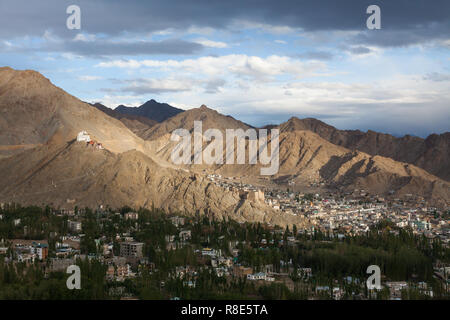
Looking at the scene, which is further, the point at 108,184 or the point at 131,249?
the point at 108,184

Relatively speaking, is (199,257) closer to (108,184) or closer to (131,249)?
(131,249)

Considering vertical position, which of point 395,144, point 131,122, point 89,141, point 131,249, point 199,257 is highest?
point 131,122

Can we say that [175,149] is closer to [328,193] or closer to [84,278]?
[328,193]

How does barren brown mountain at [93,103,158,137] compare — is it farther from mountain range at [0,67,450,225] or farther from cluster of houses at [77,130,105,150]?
cluster of houses at [77,130,105,150]

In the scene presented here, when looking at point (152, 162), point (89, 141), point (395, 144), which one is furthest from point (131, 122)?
point (152, 162)

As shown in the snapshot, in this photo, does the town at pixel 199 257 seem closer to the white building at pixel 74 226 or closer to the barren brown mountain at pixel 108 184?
the white building at pixel 74 226

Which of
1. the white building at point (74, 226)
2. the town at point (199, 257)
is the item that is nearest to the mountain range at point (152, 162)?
the town at point (199, 257)

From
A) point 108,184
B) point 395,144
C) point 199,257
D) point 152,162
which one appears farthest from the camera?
point 395,144

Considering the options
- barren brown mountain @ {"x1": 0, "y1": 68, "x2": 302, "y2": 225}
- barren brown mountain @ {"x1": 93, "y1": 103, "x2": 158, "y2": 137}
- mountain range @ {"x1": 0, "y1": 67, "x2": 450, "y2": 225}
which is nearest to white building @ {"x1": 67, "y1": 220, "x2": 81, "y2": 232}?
mountain range @ {"x1": 0, "y1": 67, "x2": 450, "y2": 225}
